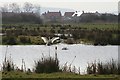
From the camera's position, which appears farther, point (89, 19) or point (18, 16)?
point (89, 19)

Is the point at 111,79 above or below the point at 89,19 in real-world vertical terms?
below

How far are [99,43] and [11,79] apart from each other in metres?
26.5

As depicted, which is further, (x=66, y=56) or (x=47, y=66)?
(x=66, y=56)

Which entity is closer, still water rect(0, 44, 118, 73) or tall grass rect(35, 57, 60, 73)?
tall grass rect(35, 57, 60, 73)

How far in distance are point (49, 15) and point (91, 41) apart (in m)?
73.0

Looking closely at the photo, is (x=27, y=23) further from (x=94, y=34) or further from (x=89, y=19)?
(x=94, y=34)

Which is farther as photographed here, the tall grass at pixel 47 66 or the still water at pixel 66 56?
the still water at pixel 66 56

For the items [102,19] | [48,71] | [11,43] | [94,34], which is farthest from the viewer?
[102,19]

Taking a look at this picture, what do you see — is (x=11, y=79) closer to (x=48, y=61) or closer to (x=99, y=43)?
(x=48, y=61)

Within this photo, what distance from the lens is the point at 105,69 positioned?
1290cm

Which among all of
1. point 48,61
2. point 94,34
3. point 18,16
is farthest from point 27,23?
point 48,61

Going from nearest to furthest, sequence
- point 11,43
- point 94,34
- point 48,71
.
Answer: point 48,71, point 11,43, point 94,34

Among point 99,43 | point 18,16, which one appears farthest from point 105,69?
point 18,16

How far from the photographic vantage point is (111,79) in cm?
1105
